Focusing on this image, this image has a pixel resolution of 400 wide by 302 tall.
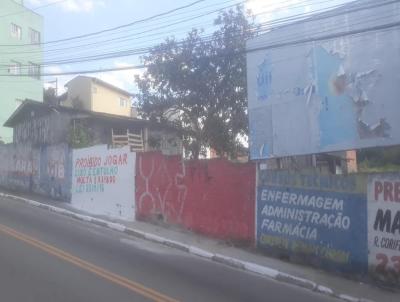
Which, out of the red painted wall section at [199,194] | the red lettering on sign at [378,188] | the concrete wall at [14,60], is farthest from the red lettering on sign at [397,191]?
the concrete wall at [14,60]

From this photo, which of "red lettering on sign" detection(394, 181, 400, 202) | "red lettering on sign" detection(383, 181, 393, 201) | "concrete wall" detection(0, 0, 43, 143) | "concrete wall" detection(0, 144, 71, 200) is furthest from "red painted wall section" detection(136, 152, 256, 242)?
"concrete wall" detection(0, 0, 43, 143)

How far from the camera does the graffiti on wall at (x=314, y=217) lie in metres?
11.3

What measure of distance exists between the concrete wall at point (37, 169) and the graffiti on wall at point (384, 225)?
518 inches

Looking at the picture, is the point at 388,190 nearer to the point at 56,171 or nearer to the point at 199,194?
the point at 199,194

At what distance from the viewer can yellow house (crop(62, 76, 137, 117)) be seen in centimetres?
4728

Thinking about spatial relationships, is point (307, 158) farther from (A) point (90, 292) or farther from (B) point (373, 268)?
(A) point (90, 292)

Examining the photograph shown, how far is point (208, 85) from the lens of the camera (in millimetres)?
28094

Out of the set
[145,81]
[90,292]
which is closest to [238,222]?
[90,292]

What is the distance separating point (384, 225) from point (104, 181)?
35.3ft

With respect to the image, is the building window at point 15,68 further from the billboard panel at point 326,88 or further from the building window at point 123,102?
the billboard panel at point 326,88

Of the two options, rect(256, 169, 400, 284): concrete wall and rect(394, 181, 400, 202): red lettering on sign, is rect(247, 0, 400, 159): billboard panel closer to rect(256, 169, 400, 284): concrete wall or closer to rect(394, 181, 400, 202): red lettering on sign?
rect(256, 169, 400, 284): concrete wall

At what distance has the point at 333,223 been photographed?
1171 cm

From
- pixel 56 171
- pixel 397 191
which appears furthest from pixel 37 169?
pixel 397 191

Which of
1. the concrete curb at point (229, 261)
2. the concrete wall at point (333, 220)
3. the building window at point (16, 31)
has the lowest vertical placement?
the concrete curb at point (229, 261)
